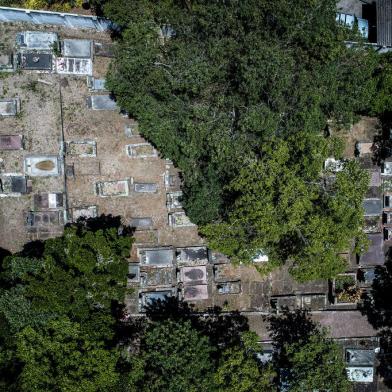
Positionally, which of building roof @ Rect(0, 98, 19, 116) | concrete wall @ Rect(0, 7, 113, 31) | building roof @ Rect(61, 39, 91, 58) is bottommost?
building roof @ Rect(0, 98, 19, 116)

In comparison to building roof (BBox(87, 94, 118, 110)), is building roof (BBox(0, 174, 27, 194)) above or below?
below

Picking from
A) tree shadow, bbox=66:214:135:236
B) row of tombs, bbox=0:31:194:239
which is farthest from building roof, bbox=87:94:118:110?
tree shadow, bbox=66:214:135:236

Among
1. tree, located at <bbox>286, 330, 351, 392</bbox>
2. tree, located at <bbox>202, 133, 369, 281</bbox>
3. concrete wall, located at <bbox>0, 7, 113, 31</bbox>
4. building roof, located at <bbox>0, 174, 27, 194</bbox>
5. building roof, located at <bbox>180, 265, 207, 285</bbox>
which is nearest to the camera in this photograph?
tree, located at <bbox>202, 133, 369, 281</bbox>

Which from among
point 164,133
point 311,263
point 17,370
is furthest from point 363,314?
point 17,370

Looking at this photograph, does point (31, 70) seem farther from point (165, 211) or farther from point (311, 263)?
point (311, 263)

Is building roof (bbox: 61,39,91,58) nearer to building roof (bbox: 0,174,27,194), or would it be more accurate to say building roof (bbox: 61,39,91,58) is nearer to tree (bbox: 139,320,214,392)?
building roof (bbox: 0,174,27,194)

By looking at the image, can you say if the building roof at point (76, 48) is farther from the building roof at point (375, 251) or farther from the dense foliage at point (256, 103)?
the building roof at point (375, 251)

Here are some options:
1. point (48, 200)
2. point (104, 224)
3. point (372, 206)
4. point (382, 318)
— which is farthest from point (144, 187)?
point (382, 318)
